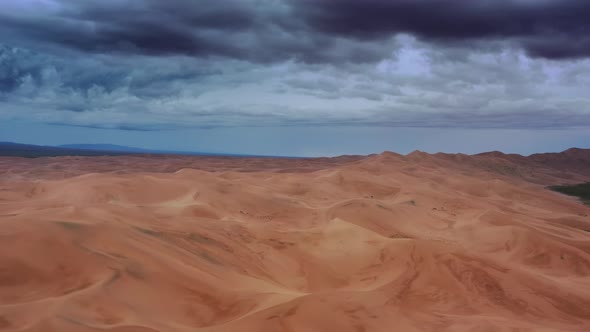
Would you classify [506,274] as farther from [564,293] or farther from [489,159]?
[489,159]

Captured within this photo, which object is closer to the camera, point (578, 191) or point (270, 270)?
point (270, 270)

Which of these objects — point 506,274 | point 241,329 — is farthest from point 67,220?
point 506,274

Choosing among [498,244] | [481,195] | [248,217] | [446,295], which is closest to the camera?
[446,295]

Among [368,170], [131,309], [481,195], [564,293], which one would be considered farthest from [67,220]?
[368,170]

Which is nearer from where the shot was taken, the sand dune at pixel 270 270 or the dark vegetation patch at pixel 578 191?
the sand dune at pixel 270 270

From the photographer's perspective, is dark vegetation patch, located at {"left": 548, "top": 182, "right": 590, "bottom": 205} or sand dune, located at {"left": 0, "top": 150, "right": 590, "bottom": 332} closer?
sand dune, located at {"left": 0, "top": 150, "right": 590, "bottom": 332}

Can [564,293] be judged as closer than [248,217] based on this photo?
Yes

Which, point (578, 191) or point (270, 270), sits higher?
point (578, 191)

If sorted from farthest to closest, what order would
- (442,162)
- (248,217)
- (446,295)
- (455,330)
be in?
1. (442,162)
2. (248,217)
3. (446,295)
4. (455,330)

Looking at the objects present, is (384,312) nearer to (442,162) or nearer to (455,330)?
(455,330)

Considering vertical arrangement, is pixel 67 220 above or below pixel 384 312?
above
